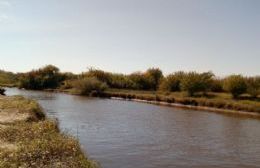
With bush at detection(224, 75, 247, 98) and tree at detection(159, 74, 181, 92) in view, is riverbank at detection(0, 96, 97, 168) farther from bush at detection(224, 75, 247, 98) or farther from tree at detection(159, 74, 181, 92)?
tree at detection(159, 74, 181, 92)

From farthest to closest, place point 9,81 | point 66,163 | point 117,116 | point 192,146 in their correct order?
point 9,81, point 117,116, point 192,146, point 66,163

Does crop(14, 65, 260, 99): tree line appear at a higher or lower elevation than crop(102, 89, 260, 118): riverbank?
higher

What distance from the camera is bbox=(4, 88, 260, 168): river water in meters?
22.9

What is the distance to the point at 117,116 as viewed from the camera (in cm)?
4600

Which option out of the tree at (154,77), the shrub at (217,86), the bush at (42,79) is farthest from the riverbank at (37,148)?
the bush at (42,79)

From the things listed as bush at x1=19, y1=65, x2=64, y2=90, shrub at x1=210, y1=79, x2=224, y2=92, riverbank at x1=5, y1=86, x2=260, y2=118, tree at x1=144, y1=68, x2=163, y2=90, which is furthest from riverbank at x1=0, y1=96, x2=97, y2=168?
bush at x1=19, y1=65, x2=64, y2=90

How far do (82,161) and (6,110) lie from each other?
17.9m

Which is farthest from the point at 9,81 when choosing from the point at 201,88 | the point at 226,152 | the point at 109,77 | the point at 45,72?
the point at 226,152

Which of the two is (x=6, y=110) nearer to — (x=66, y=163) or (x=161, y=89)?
(x=66, y=163)

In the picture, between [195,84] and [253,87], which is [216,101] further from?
[195,84]

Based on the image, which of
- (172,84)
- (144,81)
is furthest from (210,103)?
(144,81)

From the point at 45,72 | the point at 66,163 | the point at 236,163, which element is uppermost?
the point at 45,72

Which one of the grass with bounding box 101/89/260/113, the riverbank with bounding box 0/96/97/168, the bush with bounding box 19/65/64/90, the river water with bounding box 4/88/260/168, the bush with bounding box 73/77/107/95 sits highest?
the bush with bounding box 19/65/64/90

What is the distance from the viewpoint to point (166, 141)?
29.5 meters
